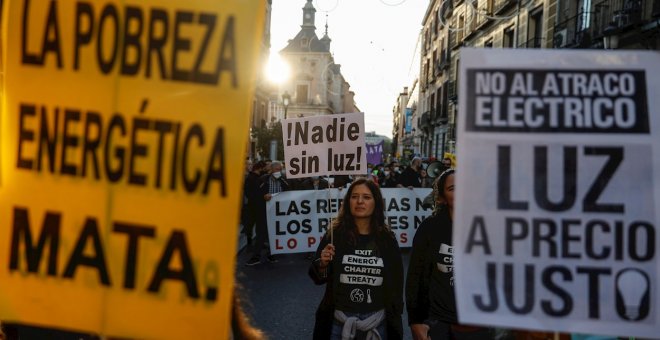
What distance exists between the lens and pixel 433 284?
341 centimetres

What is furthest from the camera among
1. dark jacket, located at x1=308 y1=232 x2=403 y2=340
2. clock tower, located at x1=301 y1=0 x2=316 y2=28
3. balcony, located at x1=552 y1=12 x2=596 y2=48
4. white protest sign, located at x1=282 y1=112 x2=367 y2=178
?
clock tower, located at x1=301 y1=0 x2=316 y2=28

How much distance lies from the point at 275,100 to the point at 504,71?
58.5m

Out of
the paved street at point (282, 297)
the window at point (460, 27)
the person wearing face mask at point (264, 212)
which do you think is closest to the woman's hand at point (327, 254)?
the paved street at point (282, 297)

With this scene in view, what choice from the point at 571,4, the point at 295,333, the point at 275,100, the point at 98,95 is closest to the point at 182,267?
the point at 98,95

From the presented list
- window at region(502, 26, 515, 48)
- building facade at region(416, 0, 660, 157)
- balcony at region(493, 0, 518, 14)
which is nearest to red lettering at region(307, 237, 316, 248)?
building facade at region(416, 0, 660, 157)

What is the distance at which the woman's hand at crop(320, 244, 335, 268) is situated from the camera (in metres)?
3.54

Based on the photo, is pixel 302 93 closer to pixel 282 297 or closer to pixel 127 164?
pixel 282 297

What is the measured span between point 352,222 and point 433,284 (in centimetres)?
63

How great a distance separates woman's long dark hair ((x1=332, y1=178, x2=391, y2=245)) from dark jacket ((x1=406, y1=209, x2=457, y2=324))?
267 mm

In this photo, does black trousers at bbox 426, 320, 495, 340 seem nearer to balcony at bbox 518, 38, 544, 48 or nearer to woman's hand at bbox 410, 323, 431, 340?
woman's hand at bbox 410, 323, 431, 340

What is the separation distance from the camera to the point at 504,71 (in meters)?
1.89

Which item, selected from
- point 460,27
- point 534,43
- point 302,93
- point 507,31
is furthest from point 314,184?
point 302,93

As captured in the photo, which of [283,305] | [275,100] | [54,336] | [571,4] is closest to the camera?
[54,336]

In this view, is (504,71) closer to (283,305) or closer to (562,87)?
(562,87)
